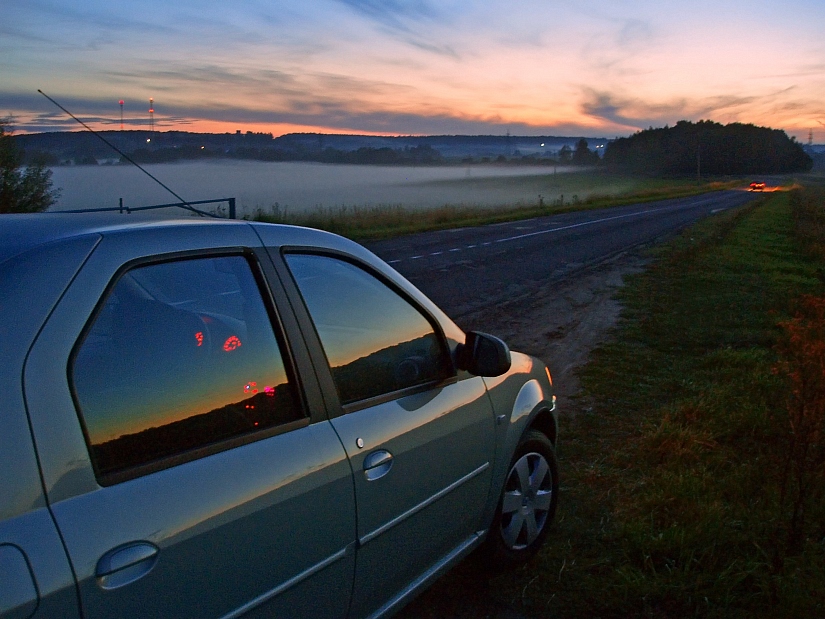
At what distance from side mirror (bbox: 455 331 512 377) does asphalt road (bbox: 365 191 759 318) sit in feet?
24.2

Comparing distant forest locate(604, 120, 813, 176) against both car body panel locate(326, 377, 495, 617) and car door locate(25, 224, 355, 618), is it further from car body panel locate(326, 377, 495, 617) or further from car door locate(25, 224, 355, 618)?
car door locate(25, 224, 355, 618)

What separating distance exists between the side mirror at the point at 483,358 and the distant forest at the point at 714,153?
15161cm

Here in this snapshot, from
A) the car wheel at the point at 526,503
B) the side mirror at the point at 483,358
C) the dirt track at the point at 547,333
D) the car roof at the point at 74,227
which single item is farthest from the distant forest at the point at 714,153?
the car roof at the point at 74,227

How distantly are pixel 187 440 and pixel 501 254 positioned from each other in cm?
1686

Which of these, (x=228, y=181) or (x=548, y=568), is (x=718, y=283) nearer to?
(x=548, y=568)

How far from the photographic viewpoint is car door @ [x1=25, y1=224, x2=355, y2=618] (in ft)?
5.65

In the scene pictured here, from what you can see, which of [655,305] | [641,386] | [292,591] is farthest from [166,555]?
[655,305]

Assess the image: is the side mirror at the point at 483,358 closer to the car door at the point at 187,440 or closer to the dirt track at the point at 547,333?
the car door at the point at 187,440

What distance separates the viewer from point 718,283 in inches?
538

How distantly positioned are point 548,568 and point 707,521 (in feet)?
2.89

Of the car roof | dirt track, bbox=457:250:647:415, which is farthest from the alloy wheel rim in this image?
dirt track, bbox=457:250:647:415

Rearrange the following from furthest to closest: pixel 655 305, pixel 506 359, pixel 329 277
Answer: pixel 655 305
pixel 506 359
pixel 329 277

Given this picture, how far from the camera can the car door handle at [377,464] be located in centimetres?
252

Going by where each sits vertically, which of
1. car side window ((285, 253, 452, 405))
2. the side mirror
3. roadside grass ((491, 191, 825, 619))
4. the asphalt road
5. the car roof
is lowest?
the asphalt road
